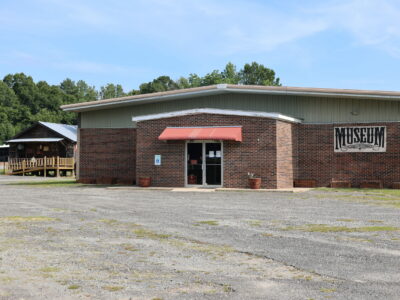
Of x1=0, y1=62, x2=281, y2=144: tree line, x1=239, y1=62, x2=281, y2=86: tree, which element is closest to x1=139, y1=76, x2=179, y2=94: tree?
x1=0, y1=62, x2=281, y2=144: tree line

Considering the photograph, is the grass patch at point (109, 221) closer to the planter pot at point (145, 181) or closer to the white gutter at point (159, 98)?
the planter pot at point (145, 181)

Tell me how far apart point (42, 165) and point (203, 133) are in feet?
75.9

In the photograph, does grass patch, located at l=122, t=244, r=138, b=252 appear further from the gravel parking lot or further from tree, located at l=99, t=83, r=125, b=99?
tree, located at l=99, t=83, r=125, b=99

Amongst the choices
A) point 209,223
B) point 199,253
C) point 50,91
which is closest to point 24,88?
point 50,91

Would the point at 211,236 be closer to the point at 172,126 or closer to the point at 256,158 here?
the point at 256,158

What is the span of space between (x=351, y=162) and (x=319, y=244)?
1695 centimetres

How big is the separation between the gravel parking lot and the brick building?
8790 millimetres

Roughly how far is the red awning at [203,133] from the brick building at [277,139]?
46 millimetres

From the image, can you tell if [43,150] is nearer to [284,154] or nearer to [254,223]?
[284,154]

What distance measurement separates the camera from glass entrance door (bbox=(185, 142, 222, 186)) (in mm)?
24531

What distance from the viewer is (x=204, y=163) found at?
2477cm

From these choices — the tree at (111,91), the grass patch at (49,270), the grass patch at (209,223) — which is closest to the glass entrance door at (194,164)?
the grass patch at (209,223)

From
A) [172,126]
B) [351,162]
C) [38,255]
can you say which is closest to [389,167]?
[351,162]

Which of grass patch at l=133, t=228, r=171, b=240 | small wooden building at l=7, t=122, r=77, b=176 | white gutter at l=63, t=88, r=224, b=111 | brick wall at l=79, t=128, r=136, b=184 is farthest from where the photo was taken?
small wooden building at l=7, t=122, r=77, b=176
